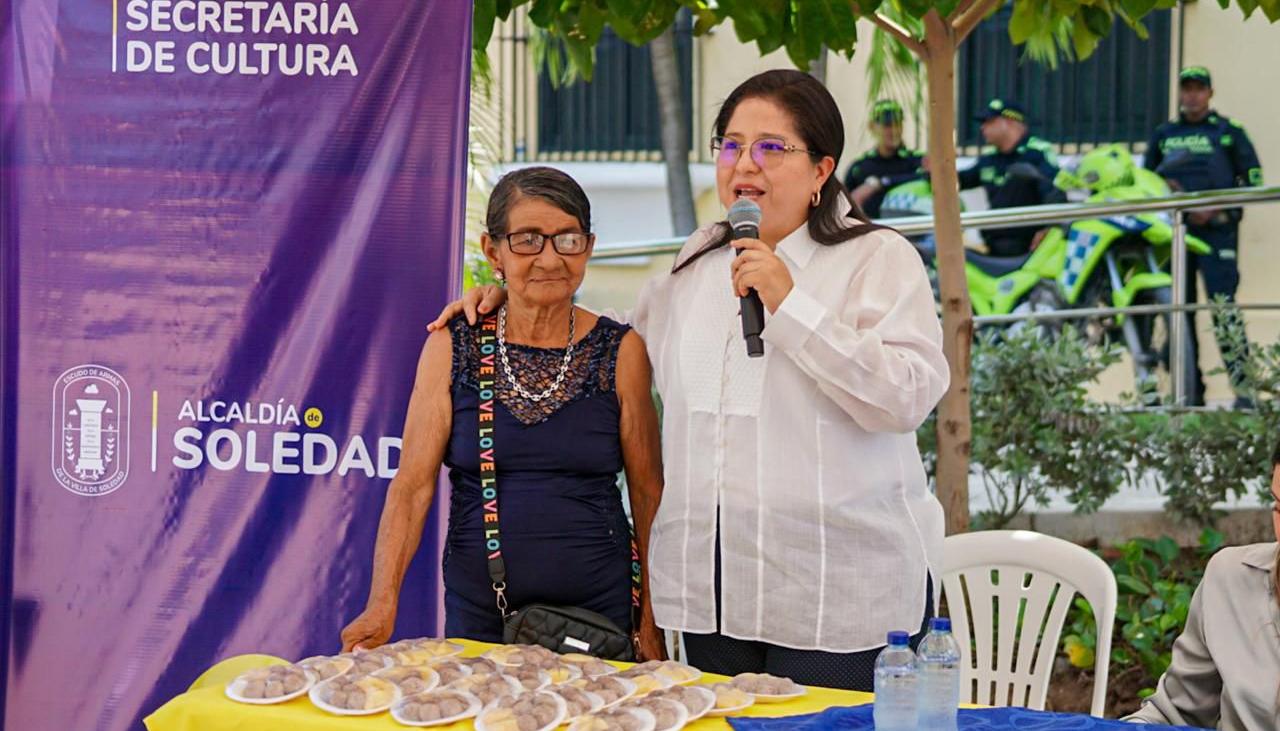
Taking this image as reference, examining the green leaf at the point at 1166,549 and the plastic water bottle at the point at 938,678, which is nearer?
the plastic water bottle at the point at 938,678

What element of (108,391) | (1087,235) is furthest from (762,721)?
(1087,235)

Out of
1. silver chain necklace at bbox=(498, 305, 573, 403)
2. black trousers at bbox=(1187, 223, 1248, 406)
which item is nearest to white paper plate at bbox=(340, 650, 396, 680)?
silver chain necklace at bbox=(498, 305, 573, 403)

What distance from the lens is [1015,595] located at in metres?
4.14

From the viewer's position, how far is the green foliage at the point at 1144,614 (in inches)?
224

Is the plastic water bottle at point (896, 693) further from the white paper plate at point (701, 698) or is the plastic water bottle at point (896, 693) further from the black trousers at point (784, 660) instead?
the black trousers at point (784, 660)

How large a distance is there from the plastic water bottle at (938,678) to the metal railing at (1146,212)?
12.2ft

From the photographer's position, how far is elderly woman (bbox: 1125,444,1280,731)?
10.1 feet

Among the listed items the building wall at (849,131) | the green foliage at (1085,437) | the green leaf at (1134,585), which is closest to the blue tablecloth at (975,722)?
the green leaf at (1134,585)

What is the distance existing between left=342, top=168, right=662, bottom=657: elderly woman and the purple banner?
0.71 meters

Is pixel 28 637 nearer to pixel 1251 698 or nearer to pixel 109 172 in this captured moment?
pixel 109 172

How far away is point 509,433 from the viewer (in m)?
3.51

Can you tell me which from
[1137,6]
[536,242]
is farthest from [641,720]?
[1137,6]

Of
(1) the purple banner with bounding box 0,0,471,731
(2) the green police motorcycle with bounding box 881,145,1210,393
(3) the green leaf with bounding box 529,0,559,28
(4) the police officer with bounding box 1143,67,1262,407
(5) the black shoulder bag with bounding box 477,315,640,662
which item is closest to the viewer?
(5) the black shoulder bag with bounding box 477,315,640,662

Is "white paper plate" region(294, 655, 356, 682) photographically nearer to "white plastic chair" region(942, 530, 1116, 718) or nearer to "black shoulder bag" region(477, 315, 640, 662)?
"black shoulder bag" region(477, 315, 640, 662)
